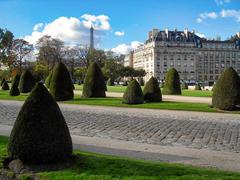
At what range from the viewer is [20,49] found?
83312mm

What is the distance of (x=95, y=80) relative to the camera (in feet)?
102

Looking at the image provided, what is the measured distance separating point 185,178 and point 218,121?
36.3 feet

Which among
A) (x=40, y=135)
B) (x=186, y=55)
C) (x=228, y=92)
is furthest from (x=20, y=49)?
(x=186, y=55)

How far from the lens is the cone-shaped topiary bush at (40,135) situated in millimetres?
6879

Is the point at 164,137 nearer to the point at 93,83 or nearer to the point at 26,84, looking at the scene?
the point at 93,83

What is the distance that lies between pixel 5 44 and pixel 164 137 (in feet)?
221

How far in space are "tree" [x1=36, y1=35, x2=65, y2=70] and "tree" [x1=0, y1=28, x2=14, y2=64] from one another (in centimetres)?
704

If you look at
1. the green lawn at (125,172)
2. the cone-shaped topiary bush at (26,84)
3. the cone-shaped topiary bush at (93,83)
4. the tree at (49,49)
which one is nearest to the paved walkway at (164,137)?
the green lawn at (125,172)

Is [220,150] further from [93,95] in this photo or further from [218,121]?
[93,95]

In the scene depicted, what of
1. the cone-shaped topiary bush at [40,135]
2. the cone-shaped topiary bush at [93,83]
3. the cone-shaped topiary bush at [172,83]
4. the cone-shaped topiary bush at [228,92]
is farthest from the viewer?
the cone-shaped topiary bush at [172,83]

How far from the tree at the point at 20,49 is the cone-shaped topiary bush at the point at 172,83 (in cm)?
5044

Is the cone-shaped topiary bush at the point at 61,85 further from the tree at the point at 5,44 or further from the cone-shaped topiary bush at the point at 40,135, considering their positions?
the tree at the point at 5,44

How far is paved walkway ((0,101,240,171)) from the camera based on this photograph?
8.96 m

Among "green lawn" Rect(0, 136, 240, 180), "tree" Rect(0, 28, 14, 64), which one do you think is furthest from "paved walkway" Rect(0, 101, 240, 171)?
"tree" Rect(0, 28, 14, 64)
